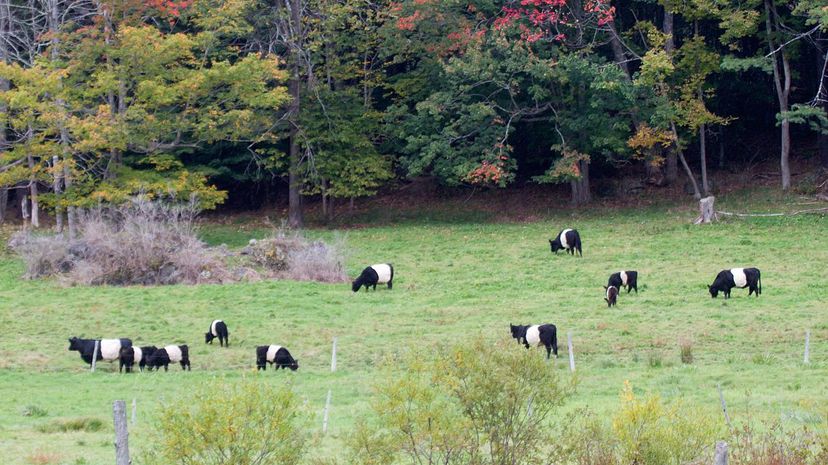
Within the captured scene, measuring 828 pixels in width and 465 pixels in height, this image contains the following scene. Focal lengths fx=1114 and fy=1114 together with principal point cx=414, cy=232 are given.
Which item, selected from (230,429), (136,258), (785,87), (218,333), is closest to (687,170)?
(785,87)

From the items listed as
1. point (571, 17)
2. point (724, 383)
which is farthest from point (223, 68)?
point (724, 383)

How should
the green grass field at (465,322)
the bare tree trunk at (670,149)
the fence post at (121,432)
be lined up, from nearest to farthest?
1. the fence post at (121,432)
2. the green grass field at (465,322)
3. the bare tree trunk at (670,149)

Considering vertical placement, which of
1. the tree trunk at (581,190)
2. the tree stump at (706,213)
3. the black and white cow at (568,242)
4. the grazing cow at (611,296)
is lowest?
the grazing cow at (611,296)

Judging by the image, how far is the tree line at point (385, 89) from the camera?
41.4 metres

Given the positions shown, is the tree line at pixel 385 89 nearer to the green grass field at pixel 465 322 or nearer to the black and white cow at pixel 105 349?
the green grass field at pixel 465 322

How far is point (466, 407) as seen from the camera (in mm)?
13836

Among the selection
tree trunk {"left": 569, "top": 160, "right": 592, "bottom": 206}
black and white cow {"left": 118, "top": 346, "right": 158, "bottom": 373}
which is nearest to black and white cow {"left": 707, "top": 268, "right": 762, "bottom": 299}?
black and white cow {"left": 118, "top": 346, "right": 158, "bottom": 373}

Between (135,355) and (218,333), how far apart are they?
245 cm

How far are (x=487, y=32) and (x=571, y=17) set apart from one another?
12.0 feet

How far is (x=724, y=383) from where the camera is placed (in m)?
21.1

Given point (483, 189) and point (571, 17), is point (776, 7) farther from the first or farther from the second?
point (483, 189)

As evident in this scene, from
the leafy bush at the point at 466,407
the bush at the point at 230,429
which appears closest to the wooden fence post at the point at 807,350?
the leafy bush at the point at 466,407

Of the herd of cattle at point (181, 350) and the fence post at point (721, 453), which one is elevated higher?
the fence post at point (721, 453)

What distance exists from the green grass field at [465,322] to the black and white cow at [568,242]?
0.61 m
